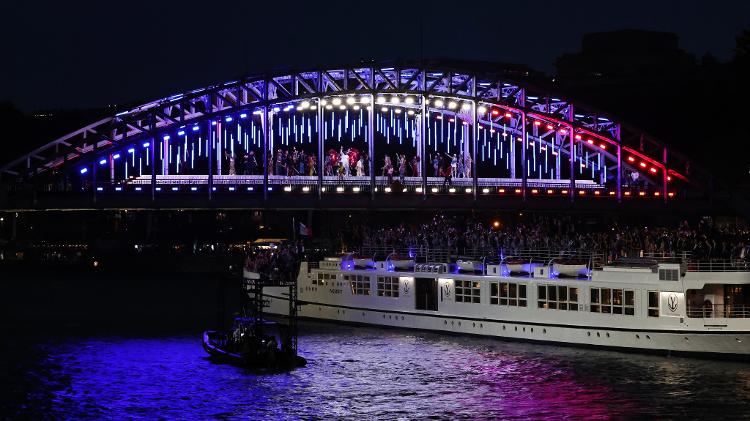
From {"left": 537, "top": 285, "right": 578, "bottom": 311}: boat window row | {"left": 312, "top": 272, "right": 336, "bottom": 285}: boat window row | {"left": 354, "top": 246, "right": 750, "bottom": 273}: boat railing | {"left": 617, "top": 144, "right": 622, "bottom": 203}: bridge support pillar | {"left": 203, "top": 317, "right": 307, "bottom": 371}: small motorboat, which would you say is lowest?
{"left": 203, "top": 317, "right": 307, "bottom": 371}: small motorboat

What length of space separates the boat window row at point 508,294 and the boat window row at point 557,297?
0.89 meters

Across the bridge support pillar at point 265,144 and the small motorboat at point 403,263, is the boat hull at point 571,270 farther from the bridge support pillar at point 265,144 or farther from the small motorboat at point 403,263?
the bridge support pillar at point 265,144

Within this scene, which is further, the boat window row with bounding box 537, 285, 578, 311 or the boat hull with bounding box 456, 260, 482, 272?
the boat hull with bounding box 456, 260, 482, 272

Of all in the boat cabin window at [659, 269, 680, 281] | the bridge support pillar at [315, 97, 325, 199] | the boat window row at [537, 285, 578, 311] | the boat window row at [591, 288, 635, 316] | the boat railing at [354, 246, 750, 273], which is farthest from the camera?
the bridge support pillar at [315, 97, 325, 199]

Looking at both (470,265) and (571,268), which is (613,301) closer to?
(571,268)

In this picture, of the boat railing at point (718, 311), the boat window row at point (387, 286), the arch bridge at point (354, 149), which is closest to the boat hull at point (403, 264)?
the boat window row at point (387, 286)

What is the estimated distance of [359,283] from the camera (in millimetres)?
62156

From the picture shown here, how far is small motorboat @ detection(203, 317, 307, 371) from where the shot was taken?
48938 millimetres

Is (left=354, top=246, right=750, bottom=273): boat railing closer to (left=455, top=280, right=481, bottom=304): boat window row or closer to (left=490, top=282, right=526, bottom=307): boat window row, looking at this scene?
(left=490, top=282, right=526, bottom=307): boat window row

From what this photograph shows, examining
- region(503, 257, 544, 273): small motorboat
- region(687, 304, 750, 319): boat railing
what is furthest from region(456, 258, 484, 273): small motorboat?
region(687, 304, 750, 319): boat railing

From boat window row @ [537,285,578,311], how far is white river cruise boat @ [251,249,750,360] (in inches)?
1.8

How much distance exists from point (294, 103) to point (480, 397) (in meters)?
59.5

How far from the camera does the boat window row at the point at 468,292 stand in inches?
2258

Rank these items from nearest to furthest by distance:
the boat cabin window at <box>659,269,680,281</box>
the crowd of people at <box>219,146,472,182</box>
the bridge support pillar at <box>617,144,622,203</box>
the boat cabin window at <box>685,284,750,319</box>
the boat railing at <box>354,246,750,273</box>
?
the boat cabin window at <box>685,284,750,319</box>, the boat cabin window at <box>659,269,680,281</box>, the boat railing at <box>354,246,750,273</box>, the bridge support pillar at <box>617,144,622,203</box>, the crowd of people at <box>219,146,472,182</box>
